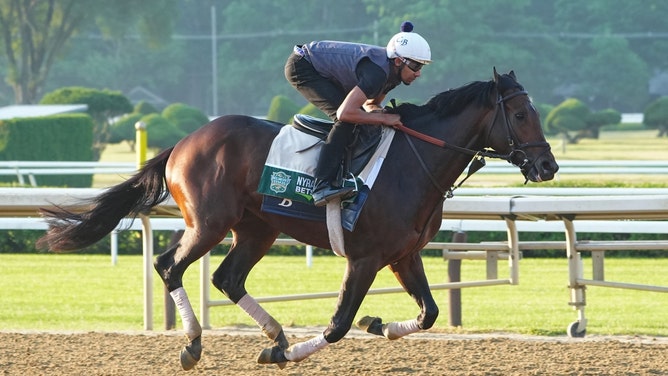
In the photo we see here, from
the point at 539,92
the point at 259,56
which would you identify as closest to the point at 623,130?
the point at 539,92

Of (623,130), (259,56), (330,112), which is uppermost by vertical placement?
(259,56)

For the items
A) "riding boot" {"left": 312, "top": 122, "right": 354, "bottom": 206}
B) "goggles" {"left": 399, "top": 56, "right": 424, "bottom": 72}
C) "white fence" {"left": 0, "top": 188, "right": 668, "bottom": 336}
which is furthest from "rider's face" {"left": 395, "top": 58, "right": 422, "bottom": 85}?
"white fence" {"left": 0, "top": 188, "right": 668, "bottom": 336}

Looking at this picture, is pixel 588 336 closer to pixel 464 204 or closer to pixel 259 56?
pixel 464 204

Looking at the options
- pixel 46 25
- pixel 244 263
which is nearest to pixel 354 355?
pixel 244 263

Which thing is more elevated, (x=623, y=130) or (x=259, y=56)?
(x=259, y=56)

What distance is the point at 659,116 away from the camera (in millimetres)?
40031

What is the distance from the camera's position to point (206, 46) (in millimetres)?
58156

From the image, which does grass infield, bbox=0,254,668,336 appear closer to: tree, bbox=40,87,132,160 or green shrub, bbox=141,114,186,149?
tree, bbox=40,87,132,160

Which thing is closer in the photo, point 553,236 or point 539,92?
point 553,236

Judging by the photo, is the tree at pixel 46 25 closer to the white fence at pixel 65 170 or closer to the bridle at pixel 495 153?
the white fence at pixel 65 170

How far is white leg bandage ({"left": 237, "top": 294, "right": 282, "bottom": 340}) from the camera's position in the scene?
548 centimetres

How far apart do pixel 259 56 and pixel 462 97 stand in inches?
2000

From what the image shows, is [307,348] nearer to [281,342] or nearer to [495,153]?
[281,342]

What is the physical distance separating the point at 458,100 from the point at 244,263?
4.25ft
